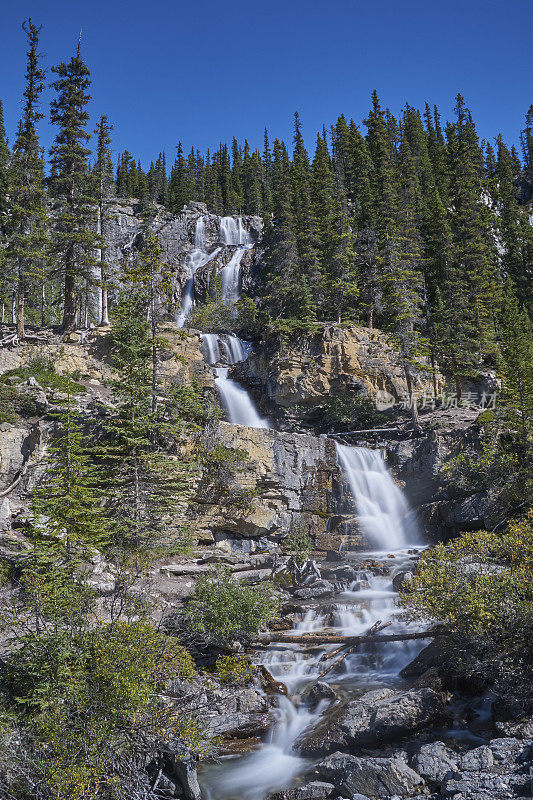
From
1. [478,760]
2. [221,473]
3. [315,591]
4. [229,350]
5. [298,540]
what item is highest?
[229,350]

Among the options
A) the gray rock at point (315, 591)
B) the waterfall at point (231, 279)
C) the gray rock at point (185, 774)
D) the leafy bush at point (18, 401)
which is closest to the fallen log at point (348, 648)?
the gray rock at point (315, 591)

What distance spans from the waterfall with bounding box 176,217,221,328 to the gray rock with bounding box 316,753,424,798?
130ft

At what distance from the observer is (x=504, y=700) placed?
11.1 meters

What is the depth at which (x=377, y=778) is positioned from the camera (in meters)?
8.95

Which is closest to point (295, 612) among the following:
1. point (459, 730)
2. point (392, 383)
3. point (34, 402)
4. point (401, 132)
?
point (459, 730)

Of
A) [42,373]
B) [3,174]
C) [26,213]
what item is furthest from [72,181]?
[3,174]

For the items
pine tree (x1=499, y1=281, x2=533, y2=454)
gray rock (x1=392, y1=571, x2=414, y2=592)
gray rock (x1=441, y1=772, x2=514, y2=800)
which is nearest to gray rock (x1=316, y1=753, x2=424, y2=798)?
gray rock (x1=441, y1=772, x2=514, y2=800)

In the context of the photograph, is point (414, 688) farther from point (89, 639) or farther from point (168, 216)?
point (168, 216)

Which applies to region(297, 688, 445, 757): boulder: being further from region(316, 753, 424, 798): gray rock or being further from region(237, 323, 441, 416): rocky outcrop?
region(237, 323, 441, 416): rocky outcrop

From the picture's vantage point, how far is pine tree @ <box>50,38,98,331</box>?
91.0 feet

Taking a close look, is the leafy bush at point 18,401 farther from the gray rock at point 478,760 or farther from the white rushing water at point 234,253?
the white rushing water at point 234,253

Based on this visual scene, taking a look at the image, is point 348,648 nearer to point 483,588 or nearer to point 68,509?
point 483,588

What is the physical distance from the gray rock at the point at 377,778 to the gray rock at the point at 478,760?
90 cm

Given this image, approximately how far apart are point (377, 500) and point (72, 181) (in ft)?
81.9
